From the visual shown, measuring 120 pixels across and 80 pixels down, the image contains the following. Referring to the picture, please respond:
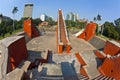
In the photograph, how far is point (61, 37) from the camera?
17.3 metres

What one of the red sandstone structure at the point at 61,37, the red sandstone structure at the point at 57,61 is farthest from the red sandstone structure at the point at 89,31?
the red sandstone structure at the point at 57,61

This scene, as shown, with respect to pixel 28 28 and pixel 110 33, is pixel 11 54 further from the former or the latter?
pixel 110 33

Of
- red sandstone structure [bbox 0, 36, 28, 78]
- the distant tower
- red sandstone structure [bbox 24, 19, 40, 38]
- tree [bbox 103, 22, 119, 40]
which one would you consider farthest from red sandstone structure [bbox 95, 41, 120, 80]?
tree [bbox 103, 22, 119, 40]

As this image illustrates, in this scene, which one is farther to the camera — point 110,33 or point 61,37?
point 110,33

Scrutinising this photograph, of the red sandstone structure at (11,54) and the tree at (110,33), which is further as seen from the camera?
the tree at (110,33)

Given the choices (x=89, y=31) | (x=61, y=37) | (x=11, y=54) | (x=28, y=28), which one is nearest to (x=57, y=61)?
(x=11, y=54)

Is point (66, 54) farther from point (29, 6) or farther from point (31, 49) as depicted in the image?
point (29, 6)

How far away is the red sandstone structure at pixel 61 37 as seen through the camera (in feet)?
47.8

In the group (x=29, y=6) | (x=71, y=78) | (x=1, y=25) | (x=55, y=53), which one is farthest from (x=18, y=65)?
(x=1, y=25)

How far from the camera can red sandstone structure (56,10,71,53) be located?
47.8 ft

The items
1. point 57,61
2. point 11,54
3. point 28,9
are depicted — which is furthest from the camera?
point 28,9

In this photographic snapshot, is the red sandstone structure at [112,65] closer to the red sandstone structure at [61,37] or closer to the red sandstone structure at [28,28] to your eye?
the red sandstone structure at [61,37]

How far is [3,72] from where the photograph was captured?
798cm

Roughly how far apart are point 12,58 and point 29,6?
17.0 metres
